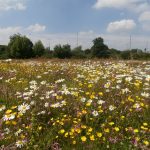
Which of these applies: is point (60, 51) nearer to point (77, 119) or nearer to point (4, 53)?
point (4, 53)

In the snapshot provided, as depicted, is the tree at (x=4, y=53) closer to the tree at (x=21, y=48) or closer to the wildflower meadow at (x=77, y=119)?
the tree at (x=21, y=48)

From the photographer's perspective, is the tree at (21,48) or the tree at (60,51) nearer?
the tree at (60,51)

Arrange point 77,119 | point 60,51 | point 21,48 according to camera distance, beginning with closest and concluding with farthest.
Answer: point 77,119
point 60,51
point 21,48

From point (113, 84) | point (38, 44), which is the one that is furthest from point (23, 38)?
point (113, 84)

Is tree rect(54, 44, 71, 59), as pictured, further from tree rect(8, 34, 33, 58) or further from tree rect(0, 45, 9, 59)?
tree rect(0, 45, 9, 59)

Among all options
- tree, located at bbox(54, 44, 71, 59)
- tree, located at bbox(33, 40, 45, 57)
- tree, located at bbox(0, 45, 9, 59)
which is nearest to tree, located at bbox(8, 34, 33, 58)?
tree, located at bbox(33, 40, 45, 57)

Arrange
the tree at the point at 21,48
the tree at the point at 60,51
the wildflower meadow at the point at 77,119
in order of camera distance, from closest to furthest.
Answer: the wildflower meadow at the point at 77,119 < the tree at the point at 60,51 < the tree at the point at 21,48

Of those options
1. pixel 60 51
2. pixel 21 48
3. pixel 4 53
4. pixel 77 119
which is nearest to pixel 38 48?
pixel 21 48

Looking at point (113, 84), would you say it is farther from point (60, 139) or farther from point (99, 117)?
point (60, 139)

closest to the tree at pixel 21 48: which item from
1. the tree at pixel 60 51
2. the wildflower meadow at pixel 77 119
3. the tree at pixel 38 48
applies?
the tree at pixel 38 48

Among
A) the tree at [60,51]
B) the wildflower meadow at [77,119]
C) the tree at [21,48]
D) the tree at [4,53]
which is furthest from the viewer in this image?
the tree at [4,53]

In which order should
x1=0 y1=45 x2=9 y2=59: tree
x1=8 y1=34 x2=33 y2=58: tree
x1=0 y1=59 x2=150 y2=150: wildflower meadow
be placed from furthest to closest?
x1=0 y1=45 x2=9 y2=59: tree, x1=8 y1=34 x2=33 y2=58: tree, x1=0 y1=59 x2=150 y2=150: wildflower meadow

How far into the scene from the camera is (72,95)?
664 cm

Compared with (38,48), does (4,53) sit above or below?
below
